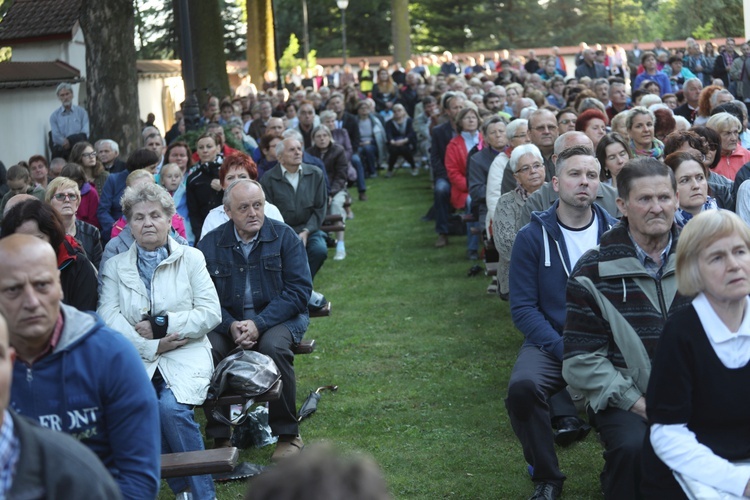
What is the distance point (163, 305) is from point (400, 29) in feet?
124

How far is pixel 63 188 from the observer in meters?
8.54

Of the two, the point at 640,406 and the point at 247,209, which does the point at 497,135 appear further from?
the point at 640,406

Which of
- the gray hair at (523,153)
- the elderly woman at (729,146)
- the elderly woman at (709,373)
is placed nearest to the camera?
the elderly woman at (709,373)

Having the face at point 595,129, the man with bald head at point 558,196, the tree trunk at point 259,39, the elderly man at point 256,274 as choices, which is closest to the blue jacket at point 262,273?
the elderly man at point 256,274

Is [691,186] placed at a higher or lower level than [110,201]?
higher

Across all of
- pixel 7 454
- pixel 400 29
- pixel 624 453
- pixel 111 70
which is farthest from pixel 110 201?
pixel 400 29

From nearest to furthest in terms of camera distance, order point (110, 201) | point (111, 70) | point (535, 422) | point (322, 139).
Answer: point (535, 422), point (110, 201), point (111, 70), point (322, 139)

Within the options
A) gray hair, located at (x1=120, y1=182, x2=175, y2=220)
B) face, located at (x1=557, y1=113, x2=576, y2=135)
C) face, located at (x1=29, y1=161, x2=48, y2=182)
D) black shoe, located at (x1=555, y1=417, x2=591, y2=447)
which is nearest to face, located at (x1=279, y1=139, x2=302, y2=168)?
face, located at (x1=557, y1=113, x2=576, y2=135)

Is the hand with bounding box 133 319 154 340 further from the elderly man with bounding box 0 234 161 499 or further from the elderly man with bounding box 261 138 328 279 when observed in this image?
the elderly man with bounding box 261 138 328 279

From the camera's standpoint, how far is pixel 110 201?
12281 mm

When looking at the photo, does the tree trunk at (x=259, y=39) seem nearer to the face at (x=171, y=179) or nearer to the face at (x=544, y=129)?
the face at (x=171, y=179)

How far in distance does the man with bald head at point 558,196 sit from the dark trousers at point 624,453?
2.19 metres

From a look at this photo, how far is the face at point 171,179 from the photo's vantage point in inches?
470

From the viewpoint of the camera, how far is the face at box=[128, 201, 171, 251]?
7105 mm
